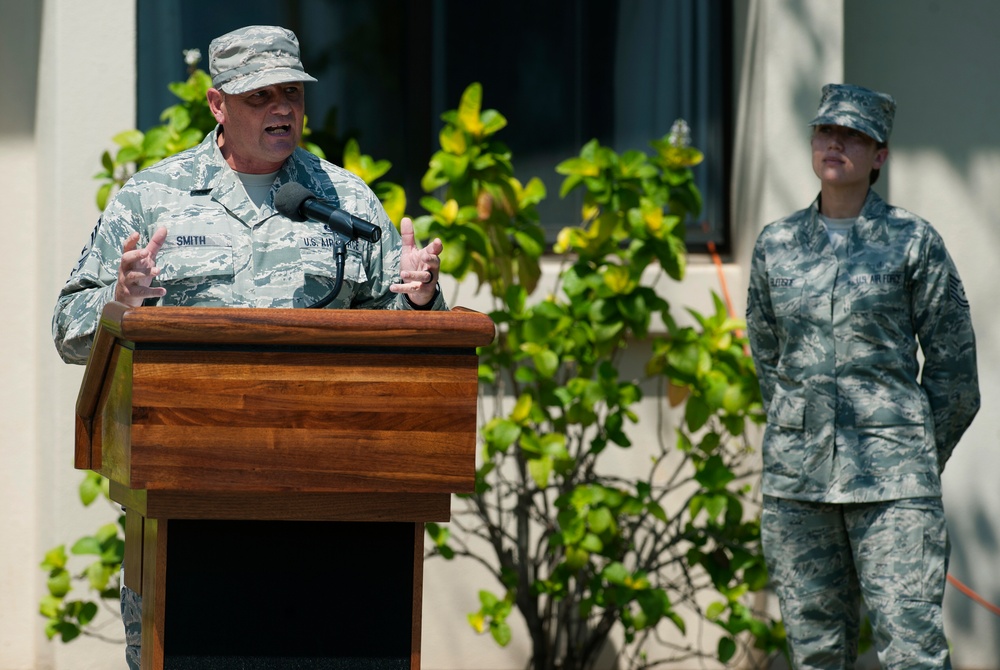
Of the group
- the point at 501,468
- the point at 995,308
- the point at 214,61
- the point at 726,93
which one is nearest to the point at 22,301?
the point at 501,468

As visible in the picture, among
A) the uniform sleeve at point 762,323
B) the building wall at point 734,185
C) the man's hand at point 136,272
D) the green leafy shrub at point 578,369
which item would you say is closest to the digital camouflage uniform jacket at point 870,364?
the uniform sleeve at point 762,323

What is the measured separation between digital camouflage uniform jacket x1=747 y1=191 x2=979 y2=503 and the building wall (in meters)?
1.23

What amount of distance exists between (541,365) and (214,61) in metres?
1.92

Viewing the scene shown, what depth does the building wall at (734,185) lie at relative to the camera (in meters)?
4.96

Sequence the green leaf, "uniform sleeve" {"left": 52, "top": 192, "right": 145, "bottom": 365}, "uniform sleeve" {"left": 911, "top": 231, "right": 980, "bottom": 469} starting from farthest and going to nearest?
the green leaf < "uniform sleeve" {"left": 911, "top": 231, "right": 980, "bottom": 469} < "uniform sleeve" {"left": 52, "top": 192, "right": 145, "bottom": 365}

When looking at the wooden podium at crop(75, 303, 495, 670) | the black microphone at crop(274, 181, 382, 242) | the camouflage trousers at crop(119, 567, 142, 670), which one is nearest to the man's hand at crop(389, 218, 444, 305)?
the black microphone at crop(274, 181, 382, 242)

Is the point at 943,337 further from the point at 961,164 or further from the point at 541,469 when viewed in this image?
the point at 961,164

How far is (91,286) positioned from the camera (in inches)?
113

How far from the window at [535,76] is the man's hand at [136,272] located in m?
3.11

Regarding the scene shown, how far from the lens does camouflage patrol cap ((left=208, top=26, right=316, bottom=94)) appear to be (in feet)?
9.30

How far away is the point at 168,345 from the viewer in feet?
7.38

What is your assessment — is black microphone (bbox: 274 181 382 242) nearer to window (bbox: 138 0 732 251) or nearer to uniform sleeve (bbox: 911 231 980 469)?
uniform sleeve (bbox: 911 231 980 469)

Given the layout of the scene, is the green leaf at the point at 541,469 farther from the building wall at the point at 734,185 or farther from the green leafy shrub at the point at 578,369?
the building wall at the point at 734,185

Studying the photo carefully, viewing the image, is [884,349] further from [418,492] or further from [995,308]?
[418,492]
